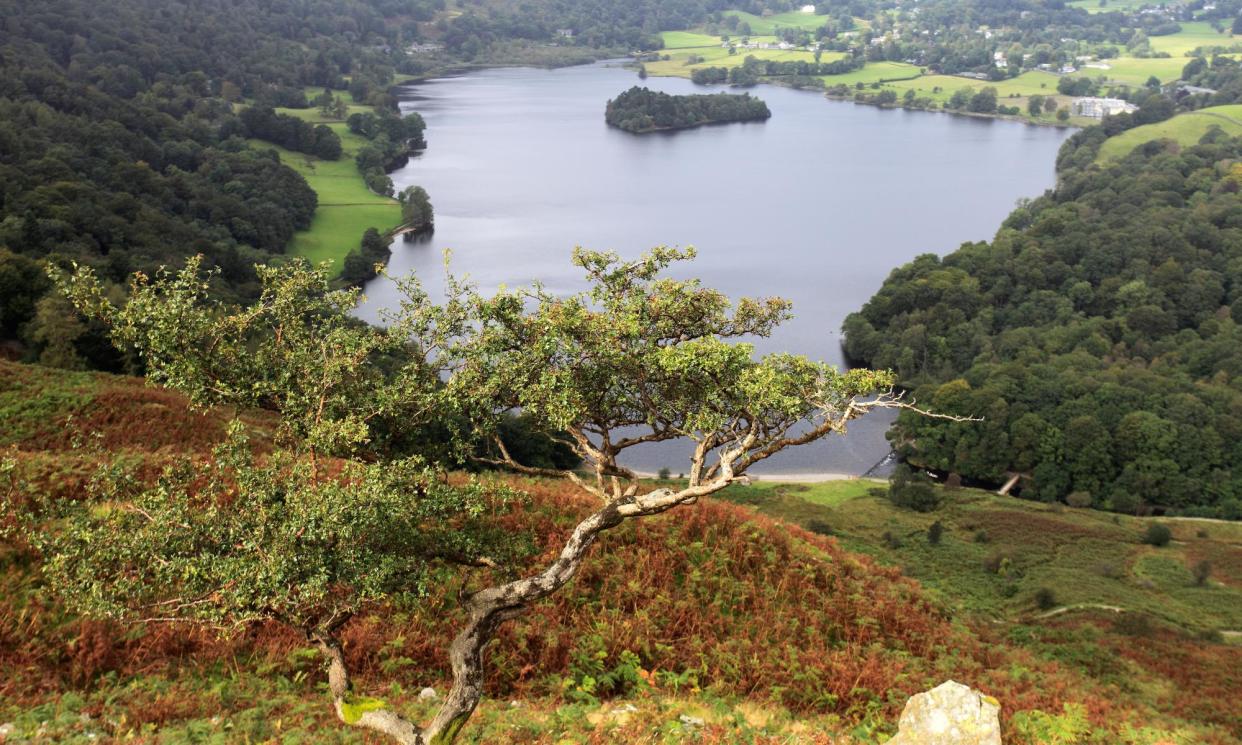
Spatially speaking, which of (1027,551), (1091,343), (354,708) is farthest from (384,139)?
Result: (354,708)

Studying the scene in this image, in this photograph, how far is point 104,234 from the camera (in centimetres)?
6134

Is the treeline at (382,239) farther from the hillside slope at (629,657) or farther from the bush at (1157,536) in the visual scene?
the hillside slope at (629,657)

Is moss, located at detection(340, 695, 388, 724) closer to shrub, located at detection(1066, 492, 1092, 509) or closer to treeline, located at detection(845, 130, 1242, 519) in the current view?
shrub, located at detection(1066, 492, 1092, 509)

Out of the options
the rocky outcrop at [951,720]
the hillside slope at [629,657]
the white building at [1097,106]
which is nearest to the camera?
the rocky outcrop at [951,720]

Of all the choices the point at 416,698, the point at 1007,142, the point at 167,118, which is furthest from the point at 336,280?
the point at 1007,142

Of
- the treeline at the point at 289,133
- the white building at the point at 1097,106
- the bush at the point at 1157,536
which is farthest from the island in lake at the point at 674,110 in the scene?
the bush at the point at 1157,536

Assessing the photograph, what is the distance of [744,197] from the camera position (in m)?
122

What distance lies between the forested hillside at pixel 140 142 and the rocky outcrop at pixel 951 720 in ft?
121

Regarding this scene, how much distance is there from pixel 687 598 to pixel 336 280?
74.0 metres

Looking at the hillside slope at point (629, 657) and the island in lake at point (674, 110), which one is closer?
the hillside slope at point (629, 657)

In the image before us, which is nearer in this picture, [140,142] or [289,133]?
[140,142]

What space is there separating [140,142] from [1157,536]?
97.1 meters

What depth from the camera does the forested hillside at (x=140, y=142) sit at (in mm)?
56188

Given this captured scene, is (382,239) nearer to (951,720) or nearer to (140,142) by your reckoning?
(140,142)
